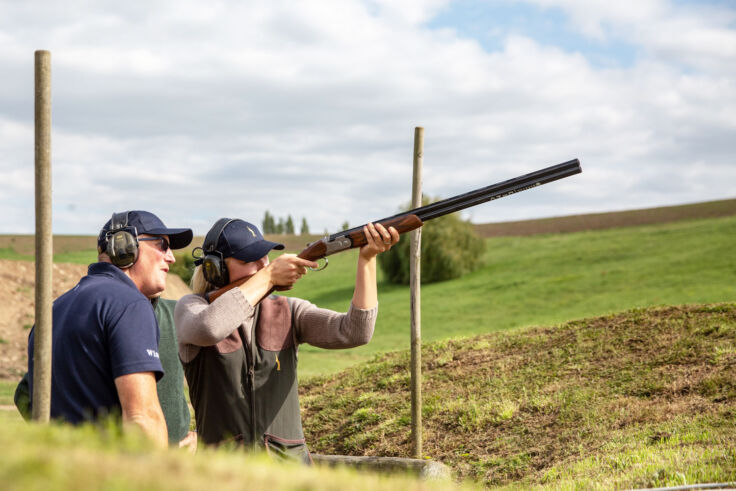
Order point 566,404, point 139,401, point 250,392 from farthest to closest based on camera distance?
point 566,404 < point 250,392 < point 139,401

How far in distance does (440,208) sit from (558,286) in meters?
31.4

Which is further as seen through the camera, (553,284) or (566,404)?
(553,284)

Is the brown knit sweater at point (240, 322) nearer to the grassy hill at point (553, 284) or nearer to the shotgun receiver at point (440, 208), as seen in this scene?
the shotgun receiver at point (440, 208)

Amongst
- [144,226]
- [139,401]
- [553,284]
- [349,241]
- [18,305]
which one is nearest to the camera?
[139,401]

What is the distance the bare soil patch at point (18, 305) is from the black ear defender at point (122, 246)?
18967mm

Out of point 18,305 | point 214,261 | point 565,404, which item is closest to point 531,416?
point 565,404

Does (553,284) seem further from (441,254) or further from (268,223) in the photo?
(268,223)

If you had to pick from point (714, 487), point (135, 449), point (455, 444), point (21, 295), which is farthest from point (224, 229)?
point (21, 295)

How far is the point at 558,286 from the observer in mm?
35625

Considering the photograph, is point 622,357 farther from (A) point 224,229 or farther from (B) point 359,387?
(A) point 224,229

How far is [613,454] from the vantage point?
22.8 ft

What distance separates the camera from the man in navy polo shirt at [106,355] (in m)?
3.14

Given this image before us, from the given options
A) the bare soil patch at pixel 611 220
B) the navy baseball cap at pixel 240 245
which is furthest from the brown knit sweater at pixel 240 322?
the bare soil patch at pixel 611 220

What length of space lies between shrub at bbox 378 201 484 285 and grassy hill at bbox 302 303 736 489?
103ft
